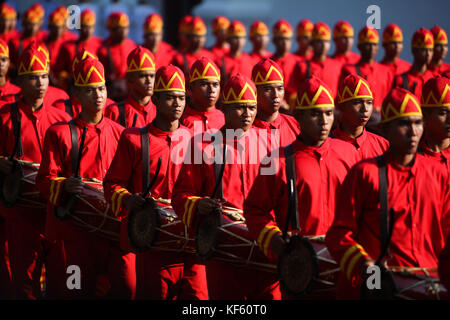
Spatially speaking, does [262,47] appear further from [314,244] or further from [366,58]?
[314,244]

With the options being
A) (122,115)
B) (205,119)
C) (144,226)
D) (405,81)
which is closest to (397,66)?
(405,81)

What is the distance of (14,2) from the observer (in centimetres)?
1791

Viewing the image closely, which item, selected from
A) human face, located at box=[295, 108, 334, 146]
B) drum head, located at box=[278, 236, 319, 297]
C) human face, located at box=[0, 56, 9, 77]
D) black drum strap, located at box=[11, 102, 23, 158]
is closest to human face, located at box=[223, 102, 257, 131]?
human face, located at box=[295, 108, 334, 146]

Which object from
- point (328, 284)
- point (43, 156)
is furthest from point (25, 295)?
point (328, 284)

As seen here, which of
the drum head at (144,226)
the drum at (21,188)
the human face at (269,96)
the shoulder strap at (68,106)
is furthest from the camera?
the shoulder strap at (68,106)

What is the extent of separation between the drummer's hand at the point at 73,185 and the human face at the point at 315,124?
79.0 inches

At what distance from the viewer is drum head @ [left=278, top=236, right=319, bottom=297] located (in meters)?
5.56

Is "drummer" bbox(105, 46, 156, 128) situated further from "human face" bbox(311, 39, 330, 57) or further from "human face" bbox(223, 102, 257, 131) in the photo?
"human face" bbox(311, 39, 330, 57)

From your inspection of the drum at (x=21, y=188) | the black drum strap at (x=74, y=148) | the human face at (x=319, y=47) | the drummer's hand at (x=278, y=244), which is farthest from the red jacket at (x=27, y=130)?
the human face at (x=319, y=47)

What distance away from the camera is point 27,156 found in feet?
28.8

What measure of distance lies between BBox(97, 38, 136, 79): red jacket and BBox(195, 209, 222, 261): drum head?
7.42m

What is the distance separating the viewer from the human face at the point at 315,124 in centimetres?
639

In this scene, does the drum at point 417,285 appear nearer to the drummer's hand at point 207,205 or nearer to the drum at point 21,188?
the drummer's hand at point 207,205

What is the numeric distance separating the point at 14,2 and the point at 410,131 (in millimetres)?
13450
